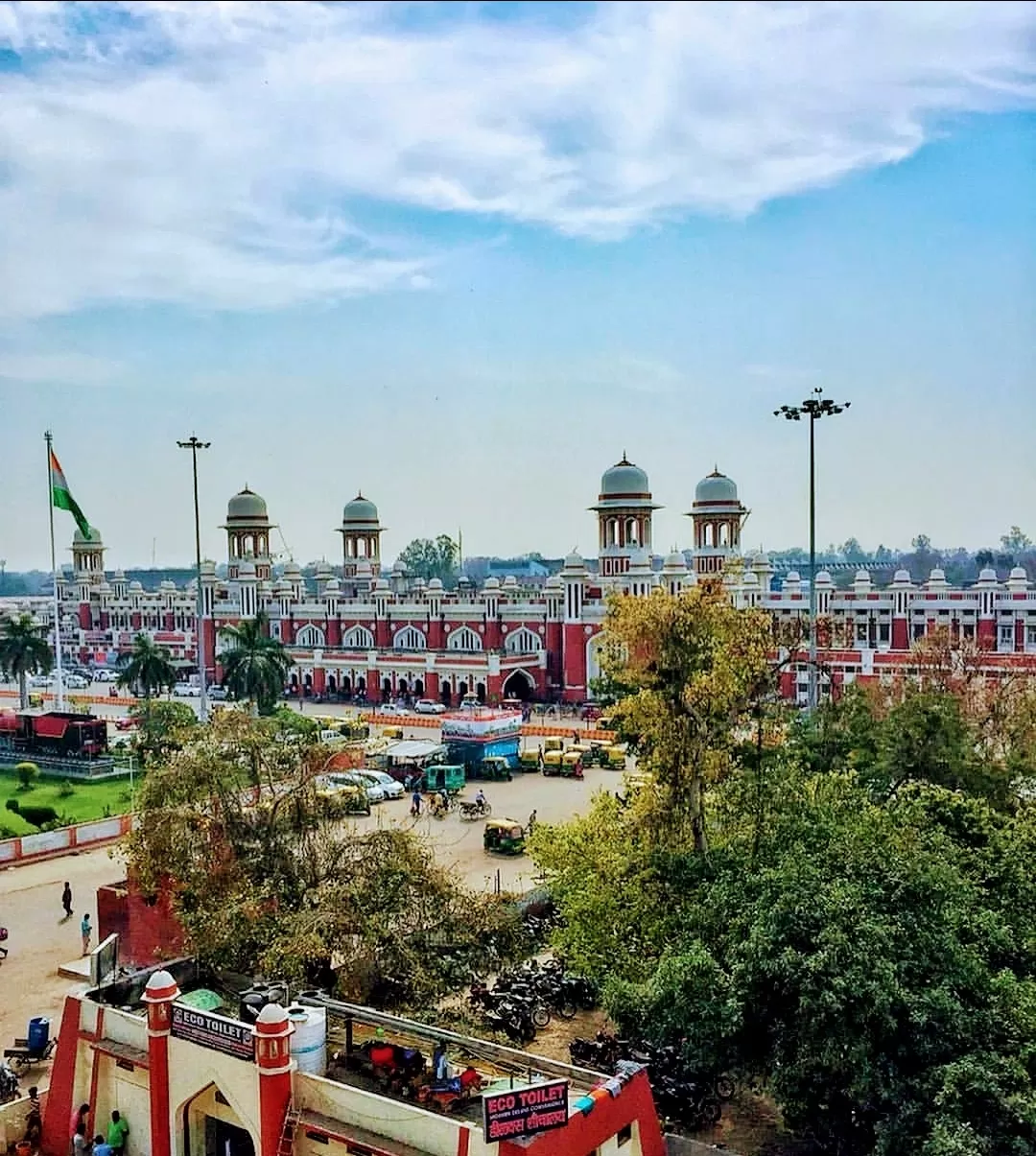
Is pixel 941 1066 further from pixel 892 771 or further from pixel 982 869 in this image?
pixel 892 771

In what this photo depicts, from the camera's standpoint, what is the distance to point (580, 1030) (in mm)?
15492

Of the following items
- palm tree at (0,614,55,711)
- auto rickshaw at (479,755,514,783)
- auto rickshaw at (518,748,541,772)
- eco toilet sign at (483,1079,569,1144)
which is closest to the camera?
eco toilet sign at (483,1079,569,1144)

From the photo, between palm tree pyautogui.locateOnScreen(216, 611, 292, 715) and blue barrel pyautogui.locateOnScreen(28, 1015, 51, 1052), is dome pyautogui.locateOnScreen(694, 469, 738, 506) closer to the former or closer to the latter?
palm tree pyautogui.locateOnScreen(216, 611, 292, 715)

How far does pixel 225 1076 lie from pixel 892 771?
1217cm

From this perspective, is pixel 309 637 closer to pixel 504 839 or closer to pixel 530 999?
A: pixel 504 839

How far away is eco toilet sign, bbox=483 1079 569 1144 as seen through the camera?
933 cm

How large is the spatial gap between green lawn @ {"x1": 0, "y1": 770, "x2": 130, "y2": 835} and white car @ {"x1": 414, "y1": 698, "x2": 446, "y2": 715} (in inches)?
642

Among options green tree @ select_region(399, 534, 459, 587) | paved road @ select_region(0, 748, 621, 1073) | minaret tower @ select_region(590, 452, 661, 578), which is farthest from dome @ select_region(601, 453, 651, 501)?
green tree @ select_region(399, 534, 459, 587)

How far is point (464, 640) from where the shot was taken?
53.8 metres

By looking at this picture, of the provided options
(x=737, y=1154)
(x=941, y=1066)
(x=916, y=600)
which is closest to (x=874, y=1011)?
(x=941, y=1066)

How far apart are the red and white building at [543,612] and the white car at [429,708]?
107cm

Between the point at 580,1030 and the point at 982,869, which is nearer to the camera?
the point at 982,869

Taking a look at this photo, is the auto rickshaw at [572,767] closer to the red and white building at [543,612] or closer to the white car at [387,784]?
the white car at [387,784]

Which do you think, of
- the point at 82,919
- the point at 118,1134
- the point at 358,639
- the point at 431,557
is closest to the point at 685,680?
the point at 118,1134
